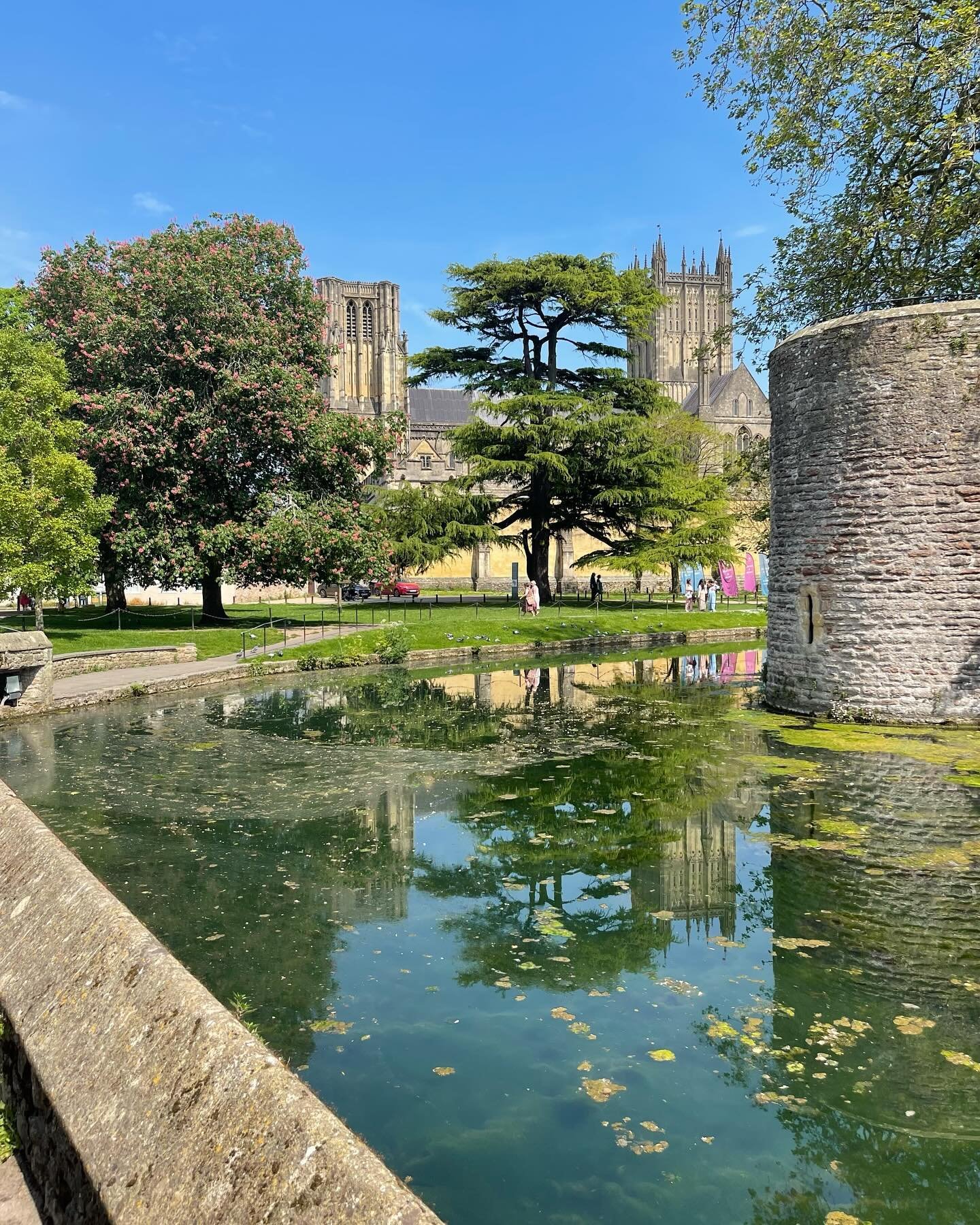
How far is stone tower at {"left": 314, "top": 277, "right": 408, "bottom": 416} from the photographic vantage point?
92.9m

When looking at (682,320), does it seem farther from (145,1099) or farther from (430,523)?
(145,1099)

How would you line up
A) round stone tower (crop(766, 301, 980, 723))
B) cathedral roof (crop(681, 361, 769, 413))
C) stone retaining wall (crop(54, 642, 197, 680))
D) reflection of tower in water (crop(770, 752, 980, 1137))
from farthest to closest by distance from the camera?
cathedral roof (crop(681, 361, 769, 413))
stone retaining wall (crop(54, 642, 197, 680))
round stone tower (crop(766, 301, 980, 723))
reflection of tower in water (crop(770, 752, 980, 1137))

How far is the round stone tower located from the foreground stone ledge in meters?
11.7

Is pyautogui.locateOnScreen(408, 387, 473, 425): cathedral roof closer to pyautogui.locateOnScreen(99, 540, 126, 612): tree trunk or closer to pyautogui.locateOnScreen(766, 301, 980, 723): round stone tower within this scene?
pyautogui.locateOnScreen(99, 540, 126, 612): tree trunk

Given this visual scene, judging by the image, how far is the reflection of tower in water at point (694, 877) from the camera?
21.2 feet

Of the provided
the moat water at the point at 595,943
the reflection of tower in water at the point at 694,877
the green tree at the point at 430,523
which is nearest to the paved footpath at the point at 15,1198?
the moat water at the point at 595,943

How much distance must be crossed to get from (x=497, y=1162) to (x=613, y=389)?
35.2 m

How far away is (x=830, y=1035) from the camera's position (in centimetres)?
471

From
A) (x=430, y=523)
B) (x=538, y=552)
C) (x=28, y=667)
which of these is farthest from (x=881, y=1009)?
(x=538, y=552)

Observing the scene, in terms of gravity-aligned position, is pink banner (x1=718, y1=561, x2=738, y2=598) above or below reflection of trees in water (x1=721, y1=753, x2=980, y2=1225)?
above

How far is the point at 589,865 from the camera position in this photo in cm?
748

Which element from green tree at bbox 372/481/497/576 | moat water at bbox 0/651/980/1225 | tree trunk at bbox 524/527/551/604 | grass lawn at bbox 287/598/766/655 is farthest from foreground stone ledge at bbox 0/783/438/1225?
tree trunk at bbox 524/527/551/604

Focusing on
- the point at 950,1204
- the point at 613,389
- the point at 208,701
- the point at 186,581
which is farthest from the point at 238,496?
the point at 950,1204

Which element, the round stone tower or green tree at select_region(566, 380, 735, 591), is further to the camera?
green tree at select_region(566, 380, 735, 591)
